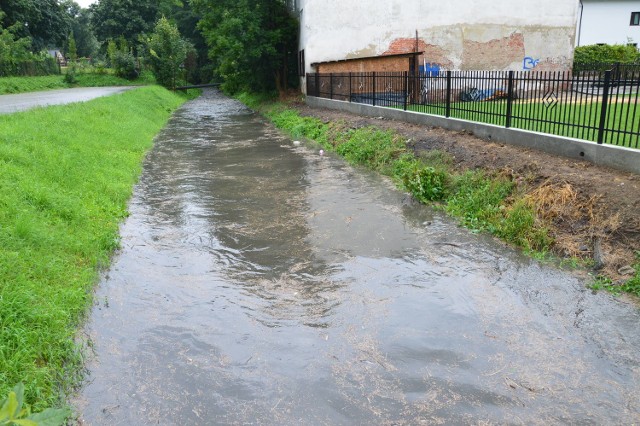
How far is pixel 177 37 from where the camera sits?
4781 cm

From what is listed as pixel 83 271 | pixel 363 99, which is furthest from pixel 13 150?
pixel 363 99

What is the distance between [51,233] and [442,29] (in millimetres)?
20913

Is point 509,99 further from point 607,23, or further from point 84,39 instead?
point 84,39

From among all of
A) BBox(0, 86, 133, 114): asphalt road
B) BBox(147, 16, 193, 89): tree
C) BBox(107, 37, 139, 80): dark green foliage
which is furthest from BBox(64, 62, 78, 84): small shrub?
BBox(0, 86, 133, 114): asphalt road

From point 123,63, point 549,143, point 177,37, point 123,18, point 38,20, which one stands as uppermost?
point 123,18

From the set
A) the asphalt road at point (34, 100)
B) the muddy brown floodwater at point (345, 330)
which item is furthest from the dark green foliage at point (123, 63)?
the muddy brown floodwater at point (345, 330)

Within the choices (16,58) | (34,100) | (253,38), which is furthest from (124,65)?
(253,38)

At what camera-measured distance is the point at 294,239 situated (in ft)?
26.0

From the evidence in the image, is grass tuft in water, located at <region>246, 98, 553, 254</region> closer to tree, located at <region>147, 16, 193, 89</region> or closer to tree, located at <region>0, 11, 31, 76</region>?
tree, located at <region>0, 11, 31, 76</region>

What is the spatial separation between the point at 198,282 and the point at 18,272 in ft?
6.22

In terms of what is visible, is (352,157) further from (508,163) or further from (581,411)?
(581,411)

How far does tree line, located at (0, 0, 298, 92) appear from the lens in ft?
89.1

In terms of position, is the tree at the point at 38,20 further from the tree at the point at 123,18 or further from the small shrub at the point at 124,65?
the small shrub at the point at 124,65

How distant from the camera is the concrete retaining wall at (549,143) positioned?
25.8 ft
